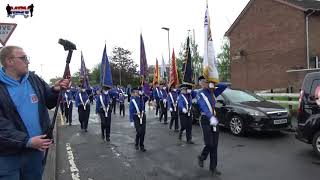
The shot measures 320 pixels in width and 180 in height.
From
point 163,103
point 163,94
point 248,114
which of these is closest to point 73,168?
point 248,114

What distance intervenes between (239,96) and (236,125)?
3.82ft

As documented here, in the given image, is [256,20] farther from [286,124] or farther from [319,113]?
[319,113]

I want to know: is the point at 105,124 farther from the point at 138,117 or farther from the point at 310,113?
the point at 310,113

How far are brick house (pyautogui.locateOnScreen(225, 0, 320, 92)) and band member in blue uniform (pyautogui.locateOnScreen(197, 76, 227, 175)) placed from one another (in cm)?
2020

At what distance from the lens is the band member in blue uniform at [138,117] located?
1080 cm

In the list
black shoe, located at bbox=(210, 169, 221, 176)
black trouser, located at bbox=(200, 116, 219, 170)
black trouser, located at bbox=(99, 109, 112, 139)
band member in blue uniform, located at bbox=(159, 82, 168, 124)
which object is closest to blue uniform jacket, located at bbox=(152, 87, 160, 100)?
band member in blue uniform, located at bbox=(159, 82, 168, 124)

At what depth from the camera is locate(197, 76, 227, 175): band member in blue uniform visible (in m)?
7.77

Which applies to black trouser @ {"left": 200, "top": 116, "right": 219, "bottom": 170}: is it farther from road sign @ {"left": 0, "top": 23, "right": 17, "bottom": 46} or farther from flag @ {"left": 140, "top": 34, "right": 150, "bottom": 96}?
road sign @ {"left": 0, "top": 23, "right": 17, "bottom": 46}

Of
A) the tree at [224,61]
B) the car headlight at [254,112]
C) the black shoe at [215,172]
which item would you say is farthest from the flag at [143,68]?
the tree at [224,61]

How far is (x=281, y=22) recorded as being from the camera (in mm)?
32875

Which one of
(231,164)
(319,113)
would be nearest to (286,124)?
(319,113)

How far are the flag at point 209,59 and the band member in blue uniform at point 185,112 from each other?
3.85 meters

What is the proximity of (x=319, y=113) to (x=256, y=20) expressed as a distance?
27.8m

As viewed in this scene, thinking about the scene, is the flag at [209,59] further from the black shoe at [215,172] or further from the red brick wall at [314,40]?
the red brick wall at [314,40]
